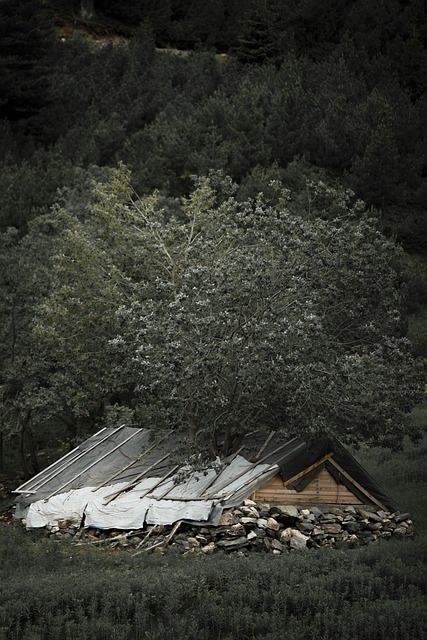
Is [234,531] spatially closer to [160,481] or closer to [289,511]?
[289,511]

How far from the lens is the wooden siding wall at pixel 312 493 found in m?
21.8

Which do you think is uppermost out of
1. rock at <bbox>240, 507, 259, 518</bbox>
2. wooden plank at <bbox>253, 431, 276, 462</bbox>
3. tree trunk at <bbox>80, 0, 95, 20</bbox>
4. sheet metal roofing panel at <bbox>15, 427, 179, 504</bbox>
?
tree trunk at <bbox>80, 0, 95, 20</bbox>

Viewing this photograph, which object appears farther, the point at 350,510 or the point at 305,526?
the point at 350,510

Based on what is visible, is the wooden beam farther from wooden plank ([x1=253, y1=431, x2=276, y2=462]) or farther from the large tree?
wooden plank ([x1=253, y1=431, x2=276, y2=462])

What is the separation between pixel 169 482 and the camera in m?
23.1

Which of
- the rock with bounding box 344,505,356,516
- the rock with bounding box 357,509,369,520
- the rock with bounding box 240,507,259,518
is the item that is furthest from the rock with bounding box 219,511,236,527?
the rock with bounding box 357,509,369,520

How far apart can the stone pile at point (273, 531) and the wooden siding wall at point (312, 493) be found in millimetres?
276

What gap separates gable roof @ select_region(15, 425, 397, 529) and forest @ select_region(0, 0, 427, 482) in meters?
0.80

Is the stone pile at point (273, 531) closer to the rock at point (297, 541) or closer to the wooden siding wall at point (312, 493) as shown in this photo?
the rock at point (297, 541)

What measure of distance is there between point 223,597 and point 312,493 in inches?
289

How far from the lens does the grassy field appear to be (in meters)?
13.9

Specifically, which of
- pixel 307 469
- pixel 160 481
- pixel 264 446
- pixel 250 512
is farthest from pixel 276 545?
pixel 160 481

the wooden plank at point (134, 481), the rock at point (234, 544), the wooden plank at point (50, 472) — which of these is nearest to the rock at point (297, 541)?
the rock at point (234, 544)

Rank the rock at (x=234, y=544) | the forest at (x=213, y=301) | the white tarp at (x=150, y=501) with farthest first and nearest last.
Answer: the white tarp at (x=150, y=501)
the rock at (x=234, y=544)
the forest at (x=213, y=301)
